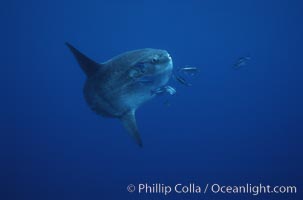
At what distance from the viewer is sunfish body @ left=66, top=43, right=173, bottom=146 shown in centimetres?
417

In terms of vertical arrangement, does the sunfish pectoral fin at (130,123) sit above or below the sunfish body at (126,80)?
below

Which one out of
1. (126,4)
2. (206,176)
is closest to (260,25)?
(126,4)

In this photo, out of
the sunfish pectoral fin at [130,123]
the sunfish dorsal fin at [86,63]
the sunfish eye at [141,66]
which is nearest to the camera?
the sunfish eye at [141,66]

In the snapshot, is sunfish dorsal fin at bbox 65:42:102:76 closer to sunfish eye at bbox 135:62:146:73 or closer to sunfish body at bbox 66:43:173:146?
sunfish body at bbox 66:43:173:146

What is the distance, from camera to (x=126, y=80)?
14.0 ft

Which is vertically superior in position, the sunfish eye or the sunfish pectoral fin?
the sunfish eye

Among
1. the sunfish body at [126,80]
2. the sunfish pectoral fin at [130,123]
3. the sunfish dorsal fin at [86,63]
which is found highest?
the sunfish dorsal fin at [86,63]

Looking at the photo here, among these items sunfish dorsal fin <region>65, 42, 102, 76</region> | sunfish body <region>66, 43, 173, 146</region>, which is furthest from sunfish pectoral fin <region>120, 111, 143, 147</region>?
sunfish dorsal fin <region>65, 42, 102, 76</region>

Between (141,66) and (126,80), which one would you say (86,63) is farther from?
(141,66)

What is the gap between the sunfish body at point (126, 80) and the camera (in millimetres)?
4172

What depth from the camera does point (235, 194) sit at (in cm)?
1177

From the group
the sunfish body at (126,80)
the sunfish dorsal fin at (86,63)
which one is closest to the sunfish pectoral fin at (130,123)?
the sunfish body at (126,80)

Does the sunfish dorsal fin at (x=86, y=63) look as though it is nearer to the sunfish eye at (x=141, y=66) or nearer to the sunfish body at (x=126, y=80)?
the sunfish body at (x=126, y=80)

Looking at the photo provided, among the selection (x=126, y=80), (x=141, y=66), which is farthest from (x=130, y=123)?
(x=141, y=66)
